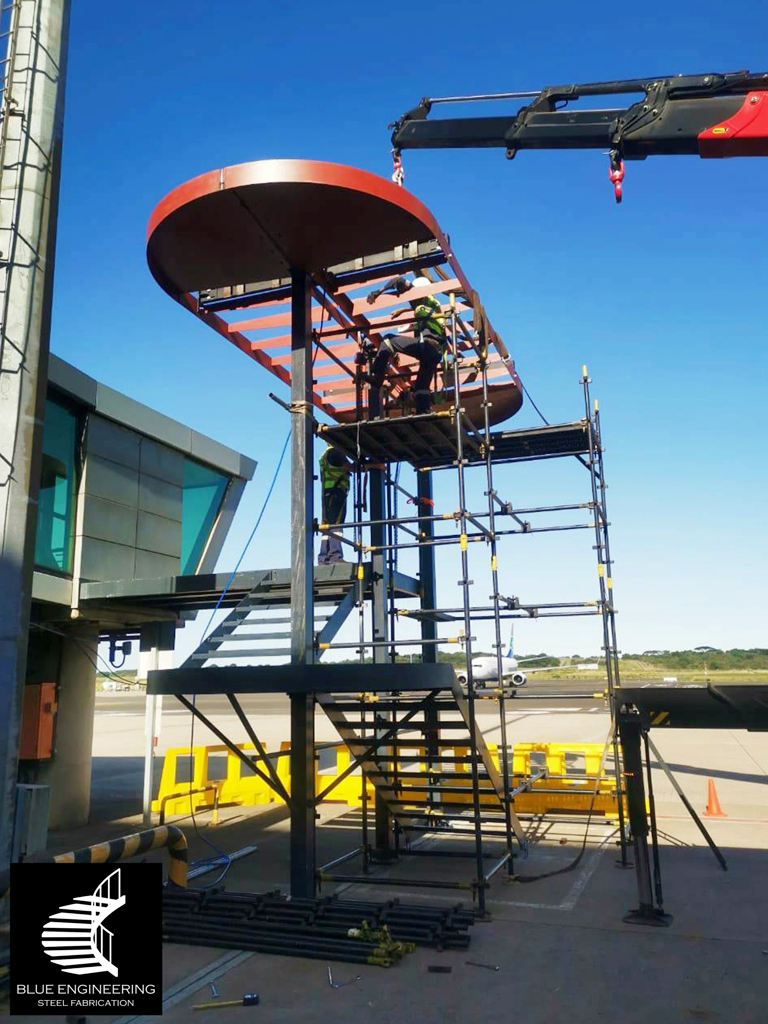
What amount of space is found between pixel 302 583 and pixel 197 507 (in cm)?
817

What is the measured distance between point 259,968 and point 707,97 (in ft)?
34.3

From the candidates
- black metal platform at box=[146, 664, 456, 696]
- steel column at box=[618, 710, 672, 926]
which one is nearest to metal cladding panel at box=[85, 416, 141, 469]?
black metal platform at box=[146, 664, 456, 696]

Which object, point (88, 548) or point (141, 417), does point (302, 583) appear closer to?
point (88, 548)

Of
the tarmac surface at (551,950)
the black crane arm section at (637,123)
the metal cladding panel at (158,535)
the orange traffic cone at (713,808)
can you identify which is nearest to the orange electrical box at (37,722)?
the tarmac surface at (551,950)

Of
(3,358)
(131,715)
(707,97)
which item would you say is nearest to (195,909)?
(3,358)

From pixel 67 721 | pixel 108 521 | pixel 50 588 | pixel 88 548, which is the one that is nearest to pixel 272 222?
pixel 50 588

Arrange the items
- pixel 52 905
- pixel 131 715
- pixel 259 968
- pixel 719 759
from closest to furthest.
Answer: pixel 52 905, pixel 259 968, pixel 719 759, pixel 131 715

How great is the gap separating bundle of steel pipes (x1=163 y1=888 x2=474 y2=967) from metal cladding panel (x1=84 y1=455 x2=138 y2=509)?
7381 mm

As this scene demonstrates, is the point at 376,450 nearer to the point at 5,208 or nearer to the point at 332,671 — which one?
the point at 332,671

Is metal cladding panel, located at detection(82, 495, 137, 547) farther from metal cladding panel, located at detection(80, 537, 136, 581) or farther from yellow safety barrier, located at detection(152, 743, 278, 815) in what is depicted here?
yellow safety barrier, located at detection(152, 743, 278, 815)

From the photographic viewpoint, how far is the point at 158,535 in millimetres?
14781

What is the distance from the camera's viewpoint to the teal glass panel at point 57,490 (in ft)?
40.8

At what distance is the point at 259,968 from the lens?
257 inches

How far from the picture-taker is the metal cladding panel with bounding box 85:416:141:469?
518 inches
